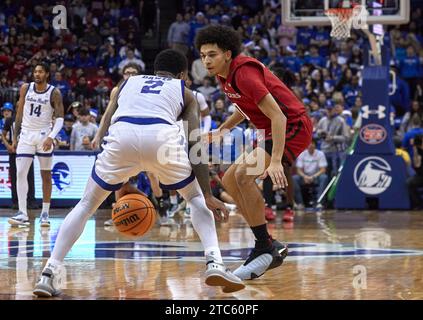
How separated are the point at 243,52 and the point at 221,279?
1345cm

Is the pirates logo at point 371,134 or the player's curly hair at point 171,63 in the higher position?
the player's curly hair at point 171,63

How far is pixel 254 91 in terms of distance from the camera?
6.07 meters

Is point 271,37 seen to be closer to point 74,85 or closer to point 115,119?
point 74,85

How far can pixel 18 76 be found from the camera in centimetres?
1878

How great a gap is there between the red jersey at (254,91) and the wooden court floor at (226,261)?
1.22 m

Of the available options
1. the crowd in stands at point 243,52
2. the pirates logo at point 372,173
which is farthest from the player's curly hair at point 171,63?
the pirates logo at point 372,173

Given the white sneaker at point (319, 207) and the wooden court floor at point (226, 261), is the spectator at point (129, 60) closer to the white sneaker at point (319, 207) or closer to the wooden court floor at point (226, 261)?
the white sneaker at point (319, 207)

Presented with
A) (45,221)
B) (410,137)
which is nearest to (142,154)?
(45,221)

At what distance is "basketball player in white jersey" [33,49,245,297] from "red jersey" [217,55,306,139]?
49 cm

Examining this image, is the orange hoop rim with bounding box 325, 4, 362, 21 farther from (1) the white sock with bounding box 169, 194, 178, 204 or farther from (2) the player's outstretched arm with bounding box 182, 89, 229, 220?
(2) the player's outstretched arm with bounding box 182, 89, 229, 220

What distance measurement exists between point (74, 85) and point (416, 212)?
7664mm

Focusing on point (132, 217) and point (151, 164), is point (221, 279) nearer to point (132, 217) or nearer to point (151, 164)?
point (151, 164)

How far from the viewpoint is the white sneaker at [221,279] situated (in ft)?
18.2

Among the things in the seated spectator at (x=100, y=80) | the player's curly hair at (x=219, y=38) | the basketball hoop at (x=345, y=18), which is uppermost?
→ the basketball hoop at (x=345, y=18)
